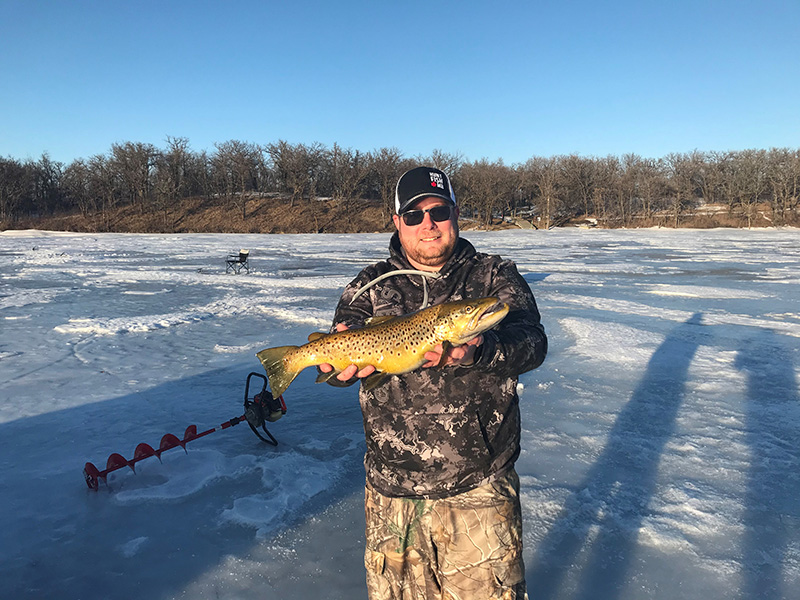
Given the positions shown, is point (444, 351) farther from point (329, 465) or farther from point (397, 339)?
point (329, 465)

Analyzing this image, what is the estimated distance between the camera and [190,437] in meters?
4.63

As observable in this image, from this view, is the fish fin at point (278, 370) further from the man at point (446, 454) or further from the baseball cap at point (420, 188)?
the baseball cap at point (420, 188)

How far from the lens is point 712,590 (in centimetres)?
296

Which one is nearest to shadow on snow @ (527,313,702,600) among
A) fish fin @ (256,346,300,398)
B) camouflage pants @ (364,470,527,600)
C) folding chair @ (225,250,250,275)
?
camouflage pants @ (364,470,527,600)

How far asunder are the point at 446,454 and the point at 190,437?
3.19 meters

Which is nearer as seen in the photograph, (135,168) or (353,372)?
(353,372)

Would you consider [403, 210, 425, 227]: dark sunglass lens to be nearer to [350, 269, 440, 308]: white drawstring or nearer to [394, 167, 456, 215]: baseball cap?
[394, 167, 456, 215]: baseball cap

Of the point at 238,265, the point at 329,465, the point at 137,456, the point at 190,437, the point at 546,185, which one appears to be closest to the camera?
the point at 137,456

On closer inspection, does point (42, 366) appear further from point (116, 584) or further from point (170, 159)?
point (170, 159)

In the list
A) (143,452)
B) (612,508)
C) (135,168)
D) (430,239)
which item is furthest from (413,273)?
(135,168)

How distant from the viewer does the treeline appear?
190ft

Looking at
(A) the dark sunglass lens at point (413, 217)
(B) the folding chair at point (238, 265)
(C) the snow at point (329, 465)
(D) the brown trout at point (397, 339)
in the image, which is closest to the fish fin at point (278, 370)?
(D) the brown trout at point (397, 339)

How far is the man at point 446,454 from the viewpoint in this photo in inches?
87.6

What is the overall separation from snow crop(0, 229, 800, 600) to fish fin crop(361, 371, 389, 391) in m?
1.48
